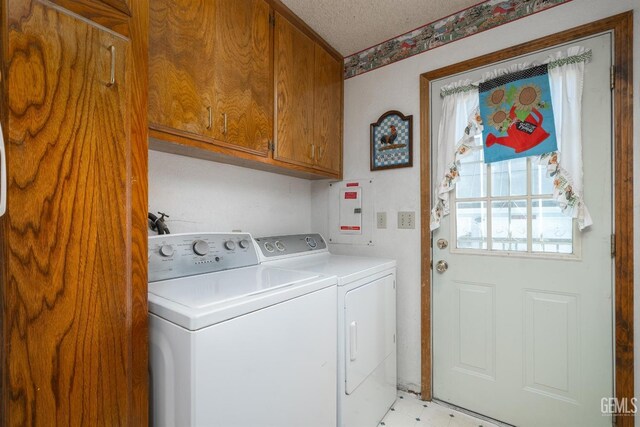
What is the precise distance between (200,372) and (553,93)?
207 centimetres

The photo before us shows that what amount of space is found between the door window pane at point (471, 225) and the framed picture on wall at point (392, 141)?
18.2 inches

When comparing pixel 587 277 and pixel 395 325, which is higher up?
pixel 587 277

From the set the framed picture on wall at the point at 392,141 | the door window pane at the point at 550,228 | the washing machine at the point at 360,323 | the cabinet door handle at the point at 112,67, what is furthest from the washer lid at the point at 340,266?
the cabinet door handle at the point at 112,67

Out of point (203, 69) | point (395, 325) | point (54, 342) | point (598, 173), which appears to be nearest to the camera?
point (54, 342)

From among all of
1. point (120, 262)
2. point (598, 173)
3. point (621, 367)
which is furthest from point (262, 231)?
point (621, 367)

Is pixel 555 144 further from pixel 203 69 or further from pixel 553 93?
pixel 203 69

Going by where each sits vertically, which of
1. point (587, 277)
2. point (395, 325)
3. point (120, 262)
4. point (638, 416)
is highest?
point (120, 262)

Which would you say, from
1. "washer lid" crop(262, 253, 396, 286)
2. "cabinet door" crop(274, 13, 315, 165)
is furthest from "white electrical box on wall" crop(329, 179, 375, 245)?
"cabinet door" crop(274, 13, 315, 165)

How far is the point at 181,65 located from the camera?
122 centimetres

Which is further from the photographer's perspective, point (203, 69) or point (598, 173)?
point (598, 173)

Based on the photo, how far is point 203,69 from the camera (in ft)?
4.25

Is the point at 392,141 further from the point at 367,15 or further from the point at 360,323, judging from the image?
the point at 360,323

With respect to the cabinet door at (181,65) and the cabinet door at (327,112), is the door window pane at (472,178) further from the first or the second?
the cabinet door at (181,65)

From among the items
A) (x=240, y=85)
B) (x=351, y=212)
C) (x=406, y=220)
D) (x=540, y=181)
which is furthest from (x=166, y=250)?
(x=540, y=181)
